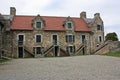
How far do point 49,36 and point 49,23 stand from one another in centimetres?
370

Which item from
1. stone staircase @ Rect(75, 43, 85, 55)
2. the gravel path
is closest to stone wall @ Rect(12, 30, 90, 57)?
stone staircase @ Rect(75, 43, 85, 55)

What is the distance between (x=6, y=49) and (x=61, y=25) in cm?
1239

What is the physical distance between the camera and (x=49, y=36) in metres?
47.1

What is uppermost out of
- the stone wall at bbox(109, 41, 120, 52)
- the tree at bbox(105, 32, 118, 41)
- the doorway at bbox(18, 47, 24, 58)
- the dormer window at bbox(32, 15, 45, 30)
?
the dormer window at bbox(32, 15, 45, 30)

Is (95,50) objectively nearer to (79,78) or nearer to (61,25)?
(61,25)

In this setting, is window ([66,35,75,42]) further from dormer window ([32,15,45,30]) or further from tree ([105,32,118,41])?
tree ([105,32,118,41])

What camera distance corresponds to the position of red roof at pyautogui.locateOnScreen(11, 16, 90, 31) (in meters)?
46.5

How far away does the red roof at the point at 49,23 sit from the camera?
4649cm

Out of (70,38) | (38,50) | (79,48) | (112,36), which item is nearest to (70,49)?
(79,48)

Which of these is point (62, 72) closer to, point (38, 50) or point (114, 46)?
point (114, 46)

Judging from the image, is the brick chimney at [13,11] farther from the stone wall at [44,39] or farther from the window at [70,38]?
the window at [70,38]

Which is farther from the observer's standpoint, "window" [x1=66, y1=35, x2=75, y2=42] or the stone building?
"window" [x1=66, y1=35, x2=75, y2=42]

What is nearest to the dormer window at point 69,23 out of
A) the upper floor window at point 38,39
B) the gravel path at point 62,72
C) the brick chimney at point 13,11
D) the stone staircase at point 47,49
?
the stone staircase at point 47,49

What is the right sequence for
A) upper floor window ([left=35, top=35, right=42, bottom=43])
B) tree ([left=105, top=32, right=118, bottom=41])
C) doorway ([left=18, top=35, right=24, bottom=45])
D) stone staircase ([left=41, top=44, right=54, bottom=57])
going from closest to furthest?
doorway ([left=18, top=35, right=24, bottom=45])
stone staircase ([left=41, top=44, right=54, bottom=57])
upper floor window ([left=35, top=35, right=42, bottom=43])
tree ([left=105, top=32, right=118, bottom=41])
